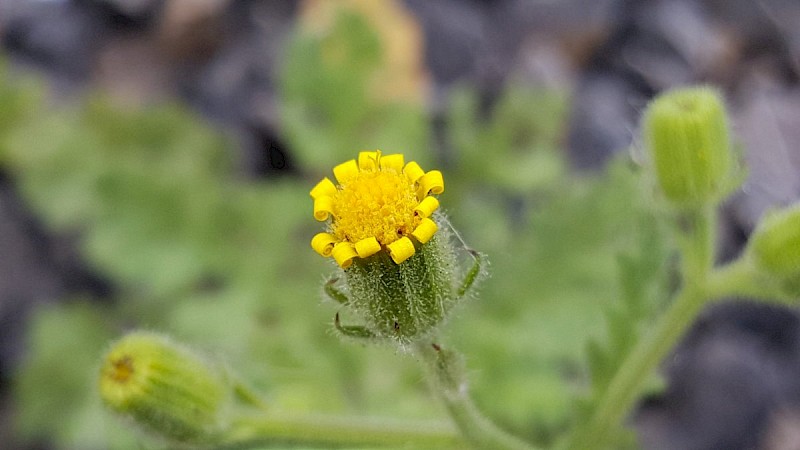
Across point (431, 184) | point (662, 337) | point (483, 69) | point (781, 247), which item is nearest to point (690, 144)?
point (781, 247)

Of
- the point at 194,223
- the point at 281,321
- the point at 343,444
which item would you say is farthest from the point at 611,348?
the point at 194,223

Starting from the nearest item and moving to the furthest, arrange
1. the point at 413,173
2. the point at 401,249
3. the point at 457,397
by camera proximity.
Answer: the point at 401,249 → the point at 413,173 → the point at 457,397

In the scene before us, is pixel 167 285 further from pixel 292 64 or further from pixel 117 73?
pixel 117 73

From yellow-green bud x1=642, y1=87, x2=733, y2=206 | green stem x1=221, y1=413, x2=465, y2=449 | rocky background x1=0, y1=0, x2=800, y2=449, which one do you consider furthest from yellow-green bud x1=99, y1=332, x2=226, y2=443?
rocky background x1=0, y1=0, x2=800, y2=449

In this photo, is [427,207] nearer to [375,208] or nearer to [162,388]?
[375,208]

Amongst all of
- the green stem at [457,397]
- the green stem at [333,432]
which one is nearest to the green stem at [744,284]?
the green stem at [457,397]

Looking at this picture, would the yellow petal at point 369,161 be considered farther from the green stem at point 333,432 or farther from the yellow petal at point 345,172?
the green stem at point 333,432
